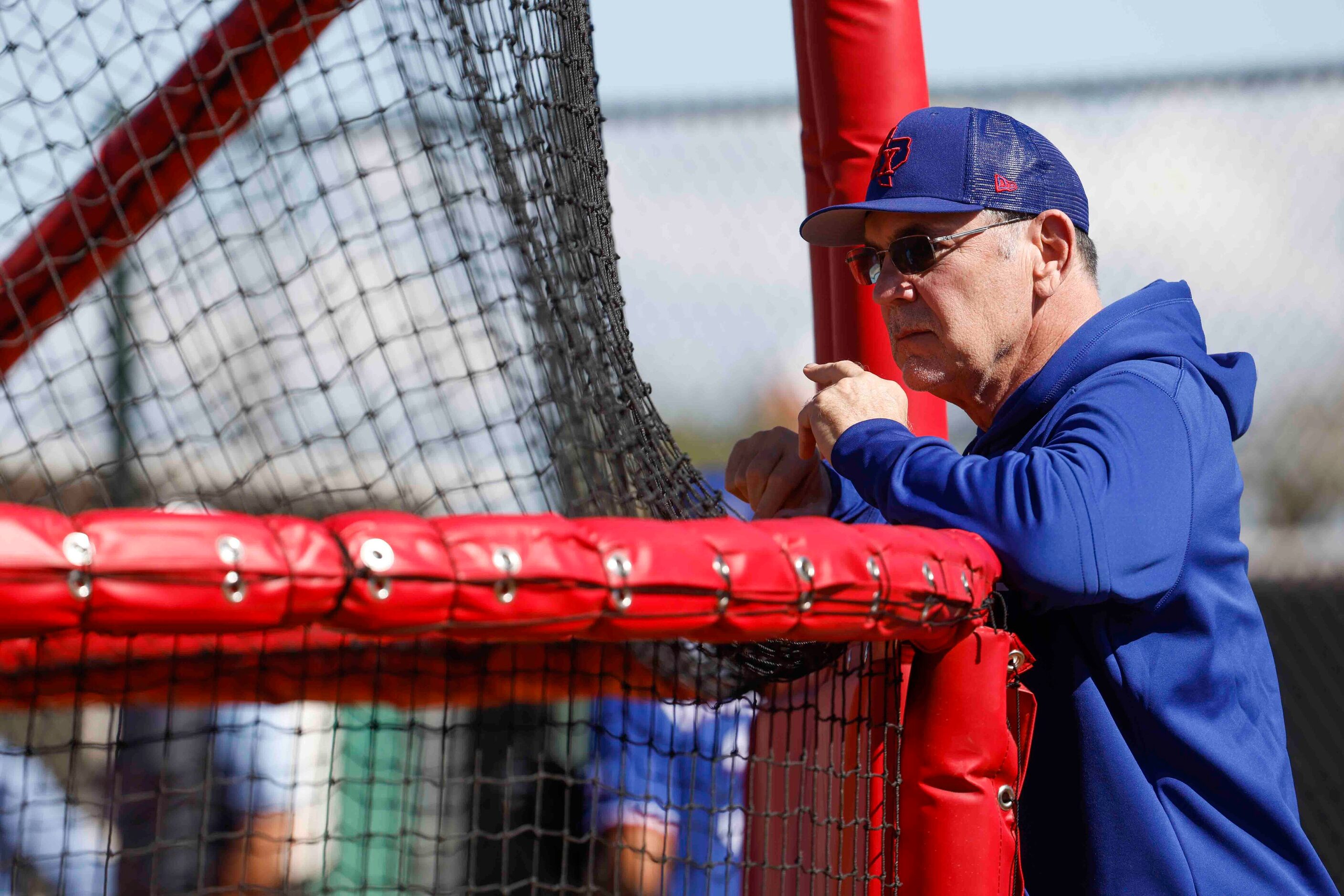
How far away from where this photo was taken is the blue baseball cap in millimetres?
1534

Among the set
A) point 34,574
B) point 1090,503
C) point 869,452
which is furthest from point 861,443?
point 34,574

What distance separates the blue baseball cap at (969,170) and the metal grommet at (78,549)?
1103 millimetres

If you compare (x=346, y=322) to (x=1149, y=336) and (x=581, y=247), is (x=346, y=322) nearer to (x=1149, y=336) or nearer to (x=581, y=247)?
(x=581, y=247)

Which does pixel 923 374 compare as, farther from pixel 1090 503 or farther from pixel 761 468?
pixel 1090 503

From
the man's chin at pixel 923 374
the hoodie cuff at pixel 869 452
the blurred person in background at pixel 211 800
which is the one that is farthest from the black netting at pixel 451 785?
the man's chin at pixel 923 374

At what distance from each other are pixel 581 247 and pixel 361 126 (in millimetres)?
2229

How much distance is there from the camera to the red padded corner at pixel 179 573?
31.4 inches

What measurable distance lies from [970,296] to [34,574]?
46.2 inches

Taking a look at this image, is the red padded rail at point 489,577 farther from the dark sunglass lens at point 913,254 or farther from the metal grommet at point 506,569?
the dark sunglass lens at point 913,254

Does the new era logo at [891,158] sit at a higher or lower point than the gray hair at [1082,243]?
higher

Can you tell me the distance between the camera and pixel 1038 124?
470 centimetres

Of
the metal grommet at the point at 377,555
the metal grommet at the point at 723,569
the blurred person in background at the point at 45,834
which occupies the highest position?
the metal grommet at the point at 377,555

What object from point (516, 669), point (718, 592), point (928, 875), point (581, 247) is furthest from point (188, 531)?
point (581, 247)

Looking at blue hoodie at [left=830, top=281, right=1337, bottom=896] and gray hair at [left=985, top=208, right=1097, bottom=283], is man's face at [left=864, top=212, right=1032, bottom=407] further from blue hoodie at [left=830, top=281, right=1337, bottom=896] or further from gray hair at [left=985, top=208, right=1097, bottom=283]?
blue hoodie at [left=830, top=281, right=1337, bottom=896]
